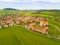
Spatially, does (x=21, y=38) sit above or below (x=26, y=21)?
below

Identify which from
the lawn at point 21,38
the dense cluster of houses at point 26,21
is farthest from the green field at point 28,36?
the dense cluster of houses at point 26,21

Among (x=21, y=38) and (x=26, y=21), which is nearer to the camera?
(x=21, y=38)

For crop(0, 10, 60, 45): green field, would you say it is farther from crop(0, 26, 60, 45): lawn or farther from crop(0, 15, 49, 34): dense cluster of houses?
crop(0, 15, 49, 34): dense cluster of houses

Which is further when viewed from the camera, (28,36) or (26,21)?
(26,21)

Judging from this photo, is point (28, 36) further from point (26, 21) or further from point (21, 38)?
point (26, 21)

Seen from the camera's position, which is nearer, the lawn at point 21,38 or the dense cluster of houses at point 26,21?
the lawn at point 21,38

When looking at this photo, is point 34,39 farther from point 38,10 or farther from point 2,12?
point 2,12

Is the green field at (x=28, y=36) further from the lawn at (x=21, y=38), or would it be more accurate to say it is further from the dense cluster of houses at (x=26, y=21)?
the dense cluster of houses at (x=26, y=21)

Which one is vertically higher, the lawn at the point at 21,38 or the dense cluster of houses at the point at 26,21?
the dense cluster of houses at the point at 26,21

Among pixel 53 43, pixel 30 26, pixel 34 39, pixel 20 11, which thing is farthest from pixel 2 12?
pixel 53 43

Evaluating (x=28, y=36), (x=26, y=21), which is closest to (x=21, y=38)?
(x=28, y=36)

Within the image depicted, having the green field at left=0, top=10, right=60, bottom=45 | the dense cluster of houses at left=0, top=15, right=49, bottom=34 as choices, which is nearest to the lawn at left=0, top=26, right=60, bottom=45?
the green field at left=0, top=10, right=60, bottom=45

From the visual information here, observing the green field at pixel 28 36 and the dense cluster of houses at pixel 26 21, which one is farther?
the dense cluster of houses at pixel 26 21
